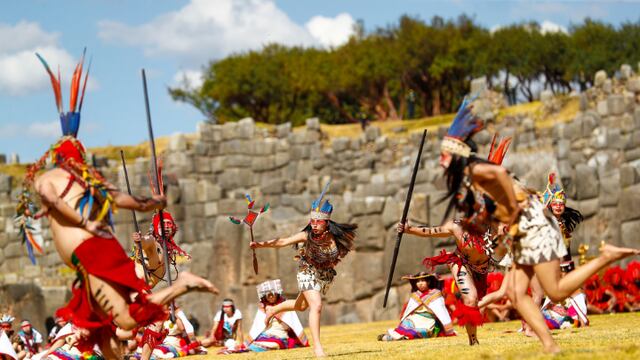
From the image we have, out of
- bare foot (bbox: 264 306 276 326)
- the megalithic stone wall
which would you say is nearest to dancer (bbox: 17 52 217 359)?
bare foot (bbox: 264 306 276 326)

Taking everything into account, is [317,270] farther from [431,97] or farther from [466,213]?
[431,97]

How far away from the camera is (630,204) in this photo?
933 inches

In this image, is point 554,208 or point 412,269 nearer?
point 554,208

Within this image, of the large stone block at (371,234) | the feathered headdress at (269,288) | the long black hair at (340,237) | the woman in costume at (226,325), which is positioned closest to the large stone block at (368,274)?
the large stone block at (371,234)

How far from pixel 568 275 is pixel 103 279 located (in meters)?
3.78

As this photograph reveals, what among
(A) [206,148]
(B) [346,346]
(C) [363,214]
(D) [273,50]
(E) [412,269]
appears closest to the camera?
(B) [346,346]

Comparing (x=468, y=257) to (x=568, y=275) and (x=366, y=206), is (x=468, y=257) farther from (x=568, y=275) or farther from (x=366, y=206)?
(x=366, y=206)

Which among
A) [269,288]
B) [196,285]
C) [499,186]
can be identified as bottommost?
[269,288]

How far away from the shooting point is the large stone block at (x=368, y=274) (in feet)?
80.5

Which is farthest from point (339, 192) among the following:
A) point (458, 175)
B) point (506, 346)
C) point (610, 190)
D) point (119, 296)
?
point (119, 296)

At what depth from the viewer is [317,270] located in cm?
1266

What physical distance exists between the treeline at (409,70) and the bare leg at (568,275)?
6193 cm

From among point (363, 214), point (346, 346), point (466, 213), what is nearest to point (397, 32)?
point (363, 214)

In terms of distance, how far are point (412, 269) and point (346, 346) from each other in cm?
920
